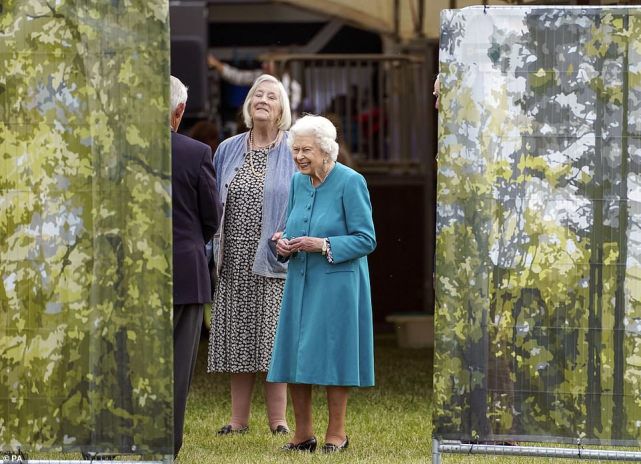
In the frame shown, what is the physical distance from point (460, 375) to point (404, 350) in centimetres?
605

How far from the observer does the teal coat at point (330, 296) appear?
554 centimetres

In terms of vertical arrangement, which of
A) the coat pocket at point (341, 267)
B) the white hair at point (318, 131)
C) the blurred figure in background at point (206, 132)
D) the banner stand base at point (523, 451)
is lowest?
the banner stand base at point (523, 451)

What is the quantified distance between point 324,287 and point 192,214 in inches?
27.1

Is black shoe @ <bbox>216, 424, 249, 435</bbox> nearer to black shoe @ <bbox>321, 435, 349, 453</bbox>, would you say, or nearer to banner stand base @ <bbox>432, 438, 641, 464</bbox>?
black shoe @ <bbox>321, 435, 349, 453</bbox>

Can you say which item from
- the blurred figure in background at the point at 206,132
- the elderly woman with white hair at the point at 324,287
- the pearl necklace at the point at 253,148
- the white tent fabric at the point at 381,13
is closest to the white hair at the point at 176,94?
the elderly woman with white hair at the point at 324,287

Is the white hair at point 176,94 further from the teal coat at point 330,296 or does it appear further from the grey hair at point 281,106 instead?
the grey hair at point 281,106

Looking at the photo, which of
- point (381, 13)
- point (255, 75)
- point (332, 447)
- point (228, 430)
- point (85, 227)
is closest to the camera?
point (85, 227)

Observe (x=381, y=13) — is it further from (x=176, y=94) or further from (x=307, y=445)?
(x=307, y=445)

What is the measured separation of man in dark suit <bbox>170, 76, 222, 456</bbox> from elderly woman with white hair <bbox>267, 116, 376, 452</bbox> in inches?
19.0

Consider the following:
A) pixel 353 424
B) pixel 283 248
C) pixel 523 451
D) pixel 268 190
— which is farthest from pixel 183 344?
pixel 353 424

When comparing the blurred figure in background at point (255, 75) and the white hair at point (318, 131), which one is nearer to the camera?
the white hair at point (318, 131)

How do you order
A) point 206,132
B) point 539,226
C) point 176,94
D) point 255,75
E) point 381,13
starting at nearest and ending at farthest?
point 539,226 < point 176,94 < point 381,13 < point 206,132 < point 255,75

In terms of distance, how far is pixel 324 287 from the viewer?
5.58 metres

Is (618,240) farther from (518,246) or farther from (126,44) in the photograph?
(126,44)
